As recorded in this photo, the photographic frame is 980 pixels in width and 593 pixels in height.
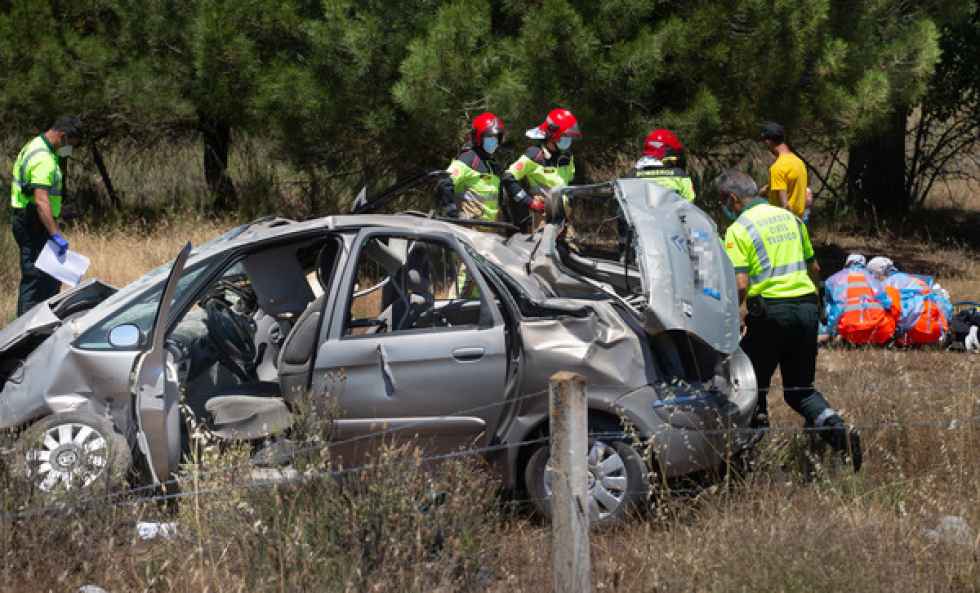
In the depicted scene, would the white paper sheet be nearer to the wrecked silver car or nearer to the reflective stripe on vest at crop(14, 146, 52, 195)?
the reflective stripe on vest at crop(14, 146, 52, 195)

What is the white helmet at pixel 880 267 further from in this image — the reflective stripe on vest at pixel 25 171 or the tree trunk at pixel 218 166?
Result: the tree trunk at pixel 218 166

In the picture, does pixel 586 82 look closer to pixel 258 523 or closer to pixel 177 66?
pixel 177 66

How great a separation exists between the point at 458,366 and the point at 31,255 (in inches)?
216

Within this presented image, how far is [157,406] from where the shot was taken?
19.0ft

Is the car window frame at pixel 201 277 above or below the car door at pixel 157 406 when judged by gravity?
above

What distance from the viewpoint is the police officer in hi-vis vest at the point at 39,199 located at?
10070 millimetres

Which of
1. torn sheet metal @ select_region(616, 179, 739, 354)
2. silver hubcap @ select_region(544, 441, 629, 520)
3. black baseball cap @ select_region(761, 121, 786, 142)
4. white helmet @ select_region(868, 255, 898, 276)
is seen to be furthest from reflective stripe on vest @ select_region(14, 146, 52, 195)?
white helmet @ select_region(868, 255, 898, 276)

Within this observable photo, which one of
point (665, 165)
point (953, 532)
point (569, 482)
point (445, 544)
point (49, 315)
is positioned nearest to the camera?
point (569, 482)

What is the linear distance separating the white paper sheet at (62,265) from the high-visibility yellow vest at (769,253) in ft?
15.5

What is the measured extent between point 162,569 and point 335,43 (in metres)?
7.97

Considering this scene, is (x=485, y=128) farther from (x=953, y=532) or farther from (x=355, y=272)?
(x=953, y=532)

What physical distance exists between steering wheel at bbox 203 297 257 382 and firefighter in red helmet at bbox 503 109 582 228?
357 centimetres

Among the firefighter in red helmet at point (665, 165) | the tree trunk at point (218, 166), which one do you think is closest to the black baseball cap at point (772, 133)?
the firefighter in red helmet at point (665, 165)

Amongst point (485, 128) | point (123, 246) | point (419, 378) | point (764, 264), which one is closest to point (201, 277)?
point (419, 378)
